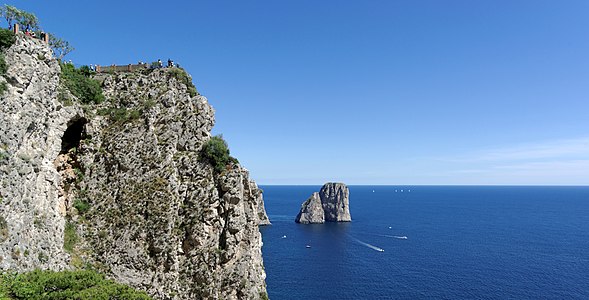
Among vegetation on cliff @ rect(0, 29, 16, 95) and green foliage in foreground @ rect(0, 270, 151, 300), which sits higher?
vegetation on cliff @ rect(0, 29, 16, 95)

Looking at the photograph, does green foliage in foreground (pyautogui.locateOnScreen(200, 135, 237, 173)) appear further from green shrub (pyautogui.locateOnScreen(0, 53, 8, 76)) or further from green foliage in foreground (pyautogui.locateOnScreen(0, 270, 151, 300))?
green shrub (pyautogui.locateOnScreen(0, 53, 8, 76))

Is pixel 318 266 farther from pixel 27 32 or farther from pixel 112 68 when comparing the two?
pixel 27 32

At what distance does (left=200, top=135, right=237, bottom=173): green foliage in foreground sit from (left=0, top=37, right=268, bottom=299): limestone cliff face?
0.90 metres

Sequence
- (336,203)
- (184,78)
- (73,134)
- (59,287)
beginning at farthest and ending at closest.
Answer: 1. (336,203)
2. (184,78)
3. (73,134)
4. (59,287)

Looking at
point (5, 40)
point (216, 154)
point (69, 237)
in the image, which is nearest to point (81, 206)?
point (69, 237)

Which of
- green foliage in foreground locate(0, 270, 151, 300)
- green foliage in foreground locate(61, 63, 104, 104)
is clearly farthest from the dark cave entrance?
green foliage in foreground locate(0, 270, 151, 300)

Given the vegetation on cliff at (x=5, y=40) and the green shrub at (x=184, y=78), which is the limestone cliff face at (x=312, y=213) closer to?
the green shrub at (x=184, y=78)

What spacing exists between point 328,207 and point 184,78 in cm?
15356

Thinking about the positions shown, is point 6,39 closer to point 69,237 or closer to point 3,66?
point 3,66

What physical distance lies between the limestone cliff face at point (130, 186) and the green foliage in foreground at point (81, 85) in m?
1.05

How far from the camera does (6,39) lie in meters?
32.8

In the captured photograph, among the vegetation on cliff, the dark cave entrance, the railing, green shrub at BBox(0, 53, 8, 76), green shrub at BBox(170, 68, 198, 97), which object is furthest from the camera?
the railing

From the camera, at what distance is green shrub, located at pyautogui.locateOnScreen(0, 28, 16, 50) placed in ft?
107

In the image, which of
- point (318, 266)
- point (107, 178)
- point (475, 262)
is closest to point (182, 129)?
point (107, 178)
